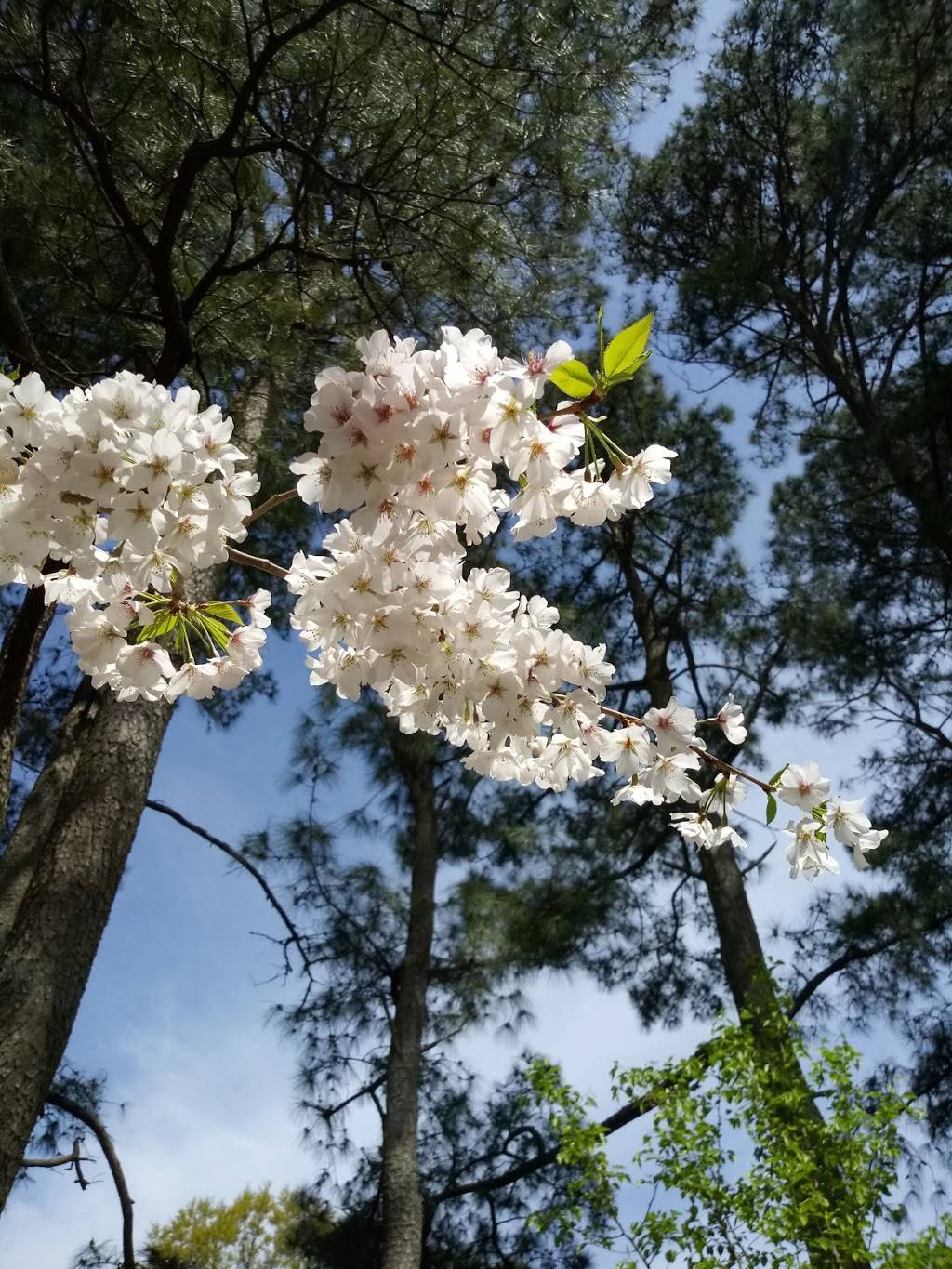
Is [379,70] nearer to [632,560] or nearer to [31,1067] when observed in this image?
[31,1067]

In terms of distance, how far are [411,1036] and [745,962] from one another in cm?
150

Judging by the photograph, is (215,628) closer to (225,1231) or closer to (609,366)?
(609,366)

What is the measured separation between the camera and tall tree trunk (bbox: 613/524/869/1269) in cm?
252

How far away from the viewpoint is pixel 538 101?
2.48m

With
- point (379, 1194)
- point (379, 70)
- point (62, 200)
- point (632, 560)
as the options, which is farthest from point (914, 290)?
point (379, 1194)

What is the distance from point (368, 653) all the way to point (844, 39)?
4557 millimetres

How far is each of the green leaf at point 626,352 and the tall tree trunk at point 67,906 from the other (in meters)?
1.55

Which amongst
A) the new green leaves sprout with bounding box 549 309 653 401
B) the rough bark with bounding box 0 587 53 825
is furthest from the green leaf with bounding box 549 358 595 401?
the rough bark with bounding box 0 587 53 825

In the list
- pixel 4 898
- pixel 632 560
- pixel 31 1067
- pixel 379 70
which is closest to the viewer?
pixel 31 1067

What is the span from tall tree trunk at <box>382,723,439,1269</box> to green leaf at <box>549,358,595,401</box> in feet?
12.2

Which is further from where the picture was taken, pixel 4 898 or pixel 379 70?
pixel 4 898

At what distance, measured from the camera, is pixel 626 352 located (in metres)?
0.74

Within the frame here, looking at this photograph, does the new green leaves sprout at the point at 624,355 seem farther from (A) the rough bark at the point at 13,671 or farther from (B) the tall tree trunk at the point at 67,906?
(B) the tall tree trunk at the point at 67,906

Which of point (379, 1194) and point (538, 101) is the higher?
point (538, 101)
